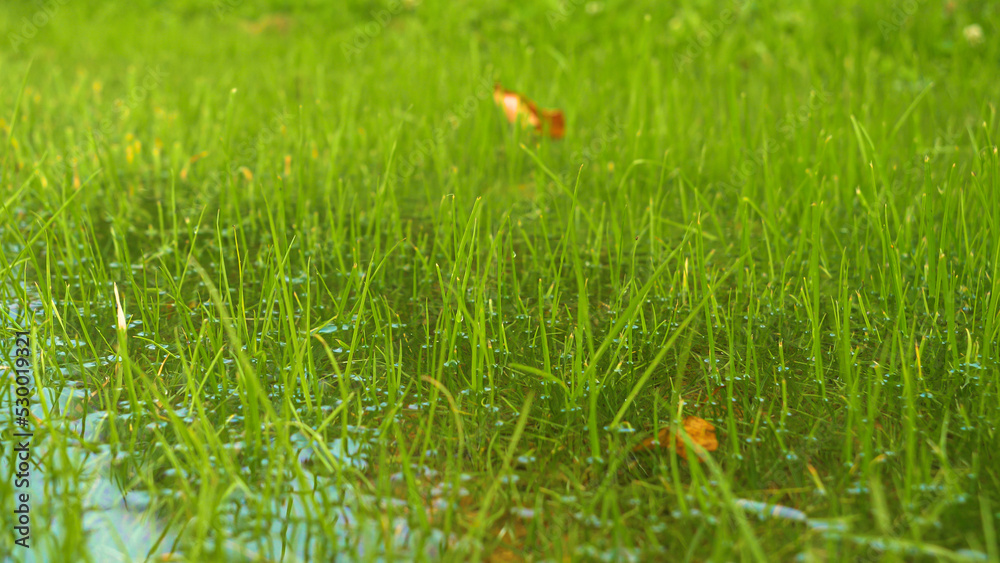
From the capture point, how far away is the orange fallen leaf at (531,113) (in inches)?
128

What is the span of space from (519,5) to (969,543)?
527cm

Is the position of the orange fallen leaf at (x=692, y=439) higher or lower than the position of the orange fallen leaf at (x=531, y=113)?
lower

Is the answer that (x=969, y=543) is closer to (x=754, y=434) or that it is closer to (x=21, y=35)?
(x=754, y=434)

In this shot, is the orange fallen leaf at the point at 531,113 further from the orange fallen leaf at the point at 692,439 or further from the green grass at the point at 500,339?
the orange fallen leaf at the point at 692,439

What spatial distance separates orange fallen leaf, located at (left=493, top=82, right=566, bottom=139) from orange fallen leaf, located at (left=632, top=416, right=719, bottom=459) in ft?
6.40

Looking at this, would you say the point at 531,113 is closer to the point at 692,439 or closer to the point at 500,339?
the point at 500,339

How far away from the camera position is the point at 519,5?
5.79 m

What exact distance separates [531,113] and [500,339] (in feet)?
6.07

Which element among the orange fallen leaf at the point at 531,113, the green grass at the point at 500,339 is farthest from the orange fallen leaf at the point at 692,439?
the orange fallen leaf at the point at 531,113

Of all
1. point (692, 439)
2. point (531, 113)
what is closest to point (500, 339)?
point (692, 439)

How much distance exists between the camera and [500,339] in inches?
64.7

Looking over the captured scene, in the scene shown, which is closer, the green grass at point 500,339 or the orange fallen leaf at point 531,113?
the green grass at point 500,339

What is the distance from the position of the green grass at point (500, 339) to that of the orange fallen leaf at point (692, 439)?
25mm

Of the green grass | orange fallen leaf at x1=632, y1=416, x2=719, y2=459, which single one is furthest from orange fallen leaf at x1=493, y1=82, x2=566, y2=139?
orange fallen leaf at x1=632, y1=416, x2=719, y2=459
